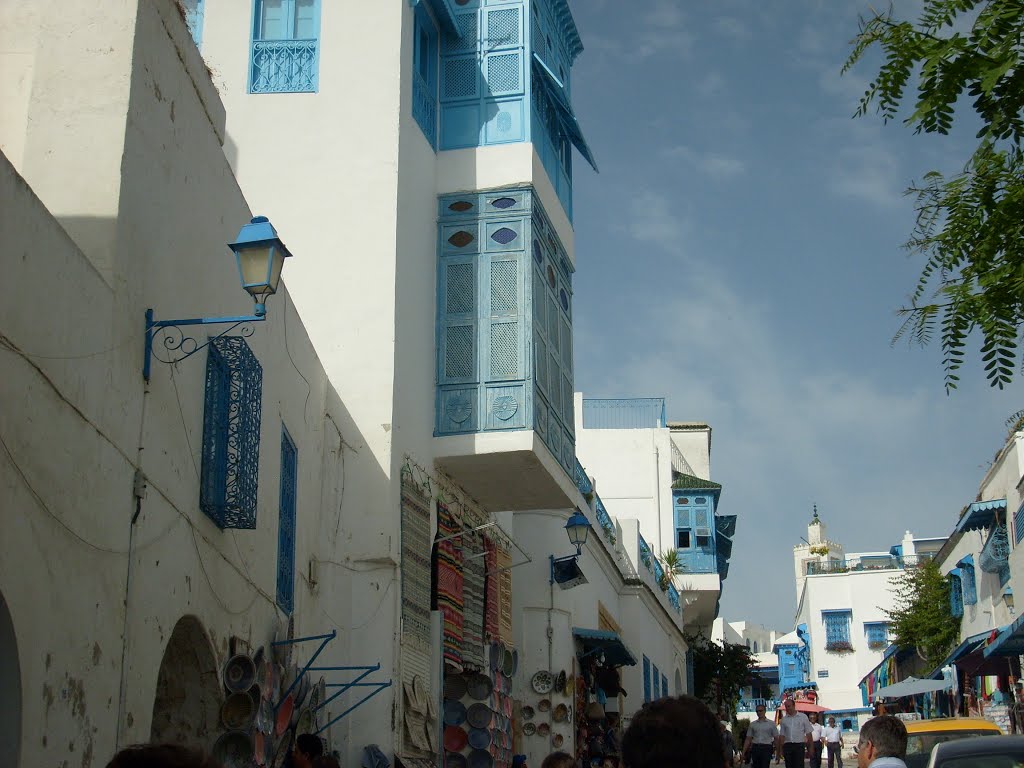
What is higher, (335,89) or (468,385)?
(335,89)

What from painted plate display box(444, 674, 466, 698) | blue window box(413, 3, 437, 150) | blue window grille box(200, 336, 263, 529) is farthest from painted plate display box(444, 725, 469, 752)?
blue window grille box(200, 336, 263, 529)

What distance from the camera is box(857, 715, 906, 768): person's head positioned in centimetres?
621

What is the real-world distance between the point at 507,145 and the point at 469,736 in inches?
278

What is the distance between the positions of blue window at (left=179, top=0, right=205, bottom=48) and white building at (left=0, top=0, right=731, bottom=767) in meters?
0.04

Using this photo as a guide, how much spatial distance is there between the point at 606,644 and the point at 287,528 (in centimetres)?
1136

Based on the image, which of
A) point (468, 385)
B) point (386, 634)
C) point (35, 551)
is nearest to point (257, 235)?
point (35, 551)

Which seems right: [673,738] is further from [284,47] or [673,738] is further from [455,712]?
[455,712]

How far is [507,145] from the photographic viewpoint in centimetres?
1512

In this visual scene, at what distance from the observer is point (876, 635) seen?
52.2m

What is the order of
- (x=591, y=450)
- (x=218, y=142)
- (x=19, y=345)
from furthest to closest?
(x=591, y=450)
(x=218, y=142)
(x=19, y=345)

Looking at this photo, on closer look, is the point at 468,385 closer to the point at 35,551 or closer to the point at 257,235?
the point at 257,235

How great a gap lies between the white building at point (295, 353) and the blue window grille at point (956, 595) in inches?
569

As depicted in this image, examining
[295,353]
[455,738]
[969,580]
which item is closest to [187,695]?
[295,353]

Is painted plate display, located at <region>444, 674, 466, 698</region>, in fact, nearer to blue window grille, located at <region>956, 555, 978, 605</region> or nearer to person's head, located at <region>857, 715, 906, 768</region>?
person's head, located at <region>857, 715, 906, 768</region>
